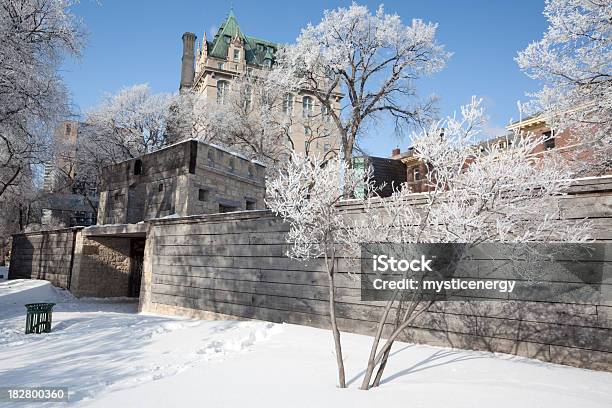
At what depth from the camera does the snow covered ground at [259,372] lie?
422 cm

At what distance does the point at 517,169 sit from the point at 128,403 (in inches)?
192

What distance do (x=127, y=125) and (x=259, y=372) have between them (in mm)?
28209

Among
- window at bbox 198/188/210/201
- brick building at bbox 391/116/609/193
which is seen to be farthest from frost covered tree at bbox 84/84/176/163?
brick building at bbox 391/116/609/193

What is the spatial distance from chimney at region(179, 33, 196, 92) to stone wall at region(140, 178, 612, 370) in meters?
38.7

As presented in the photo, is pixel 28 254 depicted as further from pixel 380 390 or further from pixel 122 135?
pixel 380 390

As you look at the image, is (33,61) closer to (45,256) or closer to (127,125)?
(45,256)

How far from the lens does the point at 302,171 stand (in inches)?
205

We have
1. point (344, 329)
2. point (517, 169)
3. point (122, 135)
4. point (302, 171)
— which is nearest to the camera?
point (517, 169)

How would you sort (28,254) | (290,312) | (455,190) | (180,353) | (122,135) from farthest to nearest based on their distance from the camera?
(122,135)
(28,254)
(290,312)
(180,353)
(455,190)

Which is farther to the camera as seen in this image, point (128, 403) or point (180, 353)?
point (180, 353)

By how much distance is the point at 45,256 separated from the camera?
762 inches

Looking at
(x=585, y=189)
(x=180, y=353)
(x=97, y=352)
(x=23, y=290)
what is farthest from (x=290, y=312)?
(x=23, y=290)

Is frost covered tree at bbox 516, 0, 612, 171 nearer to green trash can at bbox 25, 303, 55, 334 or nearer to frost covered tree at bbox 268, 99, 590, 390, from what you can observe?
frost covered tree at bbox 268, 99, 590, 390

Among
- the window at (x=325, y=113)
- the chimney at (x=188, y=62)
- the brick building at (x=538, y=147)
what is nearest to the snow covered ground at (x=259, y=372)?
the brick building at (x=538, y=147)
